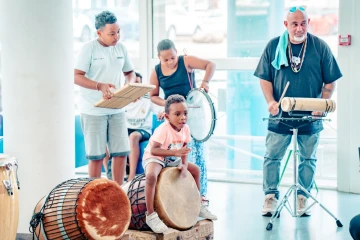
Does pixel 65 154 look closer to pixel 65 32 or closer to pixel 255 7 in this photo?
pixel 65 32

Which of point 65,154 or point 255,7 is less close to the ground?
point 255,7

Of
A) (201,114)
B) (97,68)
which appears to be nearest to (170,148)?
(201,114)

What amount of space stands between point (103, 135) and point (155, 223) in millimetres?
1064

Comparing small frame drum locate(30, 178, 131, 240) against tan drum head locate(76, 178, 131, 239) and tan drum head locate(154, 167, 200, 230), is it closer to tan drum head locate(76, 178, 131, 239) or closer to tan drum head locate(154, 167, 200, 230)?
tan drum head locate(76, 178, 131, 239)

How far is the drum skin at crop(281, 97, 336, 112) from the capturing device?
196 inches

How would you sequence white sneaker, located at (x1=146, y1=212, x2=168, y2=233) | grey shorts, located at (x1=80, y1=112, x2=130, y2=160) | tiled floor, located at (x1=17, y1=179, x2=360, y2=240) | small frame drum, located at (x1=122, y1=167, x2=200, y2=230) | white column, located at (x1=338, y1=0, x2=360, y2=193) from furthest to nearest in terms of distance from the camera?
white column, located at (x1=338, y1=0, x2=360, y2=193)
grey shorts, located at (x1=80, y1=112, x2=130, y2=160)
tiled floor, located at (x1=17, y1=179, x2=360, y2=240)
small frame drum, located at (x1=122, y1=167, x2=200, y2=230)
white sneaker, located at (x1=146, y1=212, x2=168, y2=233)

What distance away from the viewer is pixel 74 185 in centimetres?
397

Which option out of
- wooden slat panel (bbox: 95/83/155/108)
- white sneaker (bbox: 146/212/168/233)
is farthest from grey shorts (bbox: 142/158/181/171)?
wooden slat panel (bbox: 95/83/155/108)

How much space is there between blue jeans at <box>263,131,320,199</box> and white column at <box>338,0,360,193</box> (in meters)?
1.21

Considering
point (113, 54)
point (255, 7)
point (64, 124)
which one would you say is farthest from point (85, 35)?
point (64, 124)

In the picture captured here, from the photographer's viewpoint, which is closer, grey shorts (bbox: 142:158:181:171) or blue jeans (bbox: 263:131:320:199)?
grey shorts (bbox: 142:158:181:171)

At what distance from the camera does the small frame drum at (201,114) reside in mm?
5320

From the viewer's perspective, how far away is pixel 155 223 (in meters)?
4.32

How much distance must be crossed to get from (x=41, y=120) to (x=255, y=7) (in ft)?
10.7
